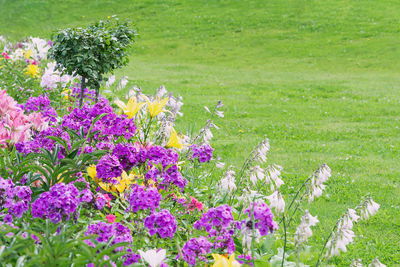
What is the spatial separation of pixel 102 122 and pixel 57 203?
1.40 m

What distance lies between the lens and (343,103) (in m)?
10.9

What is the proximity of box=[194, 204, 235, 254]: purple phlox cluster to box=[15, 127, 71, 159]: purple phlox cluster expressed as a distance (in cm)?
104

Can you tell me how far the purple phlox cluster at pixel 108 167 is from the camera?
250 cm

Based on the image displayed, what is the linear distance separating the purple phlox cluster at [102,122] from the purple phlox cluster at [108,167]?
17.0 inches

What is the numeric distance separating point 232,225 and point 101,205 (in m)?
0.68

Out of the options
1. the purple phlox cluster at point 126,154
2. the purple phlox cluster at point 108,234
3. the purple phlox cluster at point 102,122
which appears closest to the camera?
the purple phlox cluster at point 108,234

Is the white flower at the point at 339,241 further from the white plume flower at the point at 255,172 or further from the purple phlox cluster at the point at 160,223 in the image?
the white plume flower at the point at 255,172

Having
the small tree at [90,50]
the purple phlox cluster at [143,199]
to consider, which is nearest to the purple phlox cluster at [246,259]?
the purple phlox cluster at [143,199]

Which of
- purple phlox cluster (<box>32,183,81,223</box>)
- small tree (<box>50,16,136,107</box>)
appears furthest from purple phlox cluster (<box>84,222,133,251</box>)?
small tree (<box>50,16,136,107</box>)

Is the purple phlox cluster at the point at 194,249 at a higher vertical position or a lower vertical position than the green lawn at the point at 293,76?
higher

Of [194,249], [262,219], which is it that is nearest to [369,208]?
[262,219]

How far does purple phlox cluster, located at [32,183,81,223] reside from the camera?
6.40 feet

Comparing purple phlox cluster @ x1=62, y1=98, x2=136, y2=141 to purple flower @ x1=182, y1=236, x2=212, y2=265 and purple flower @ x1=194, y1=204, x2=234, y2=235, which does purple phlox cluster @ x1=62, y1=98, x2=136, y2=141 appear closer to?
purple flower @ x1=194, y1=204, x2=234, y2=235

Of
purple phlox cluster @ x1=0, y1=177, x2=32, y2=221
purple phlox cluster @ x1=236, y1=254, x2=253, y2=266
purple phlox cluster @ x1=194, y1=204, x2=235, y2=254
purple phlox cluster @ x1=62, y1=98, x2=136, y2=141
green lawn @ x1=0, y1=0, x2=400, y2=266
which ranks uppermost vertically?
purple phlox cluster @ x1=62, y1=98, x2=136, y2=141
